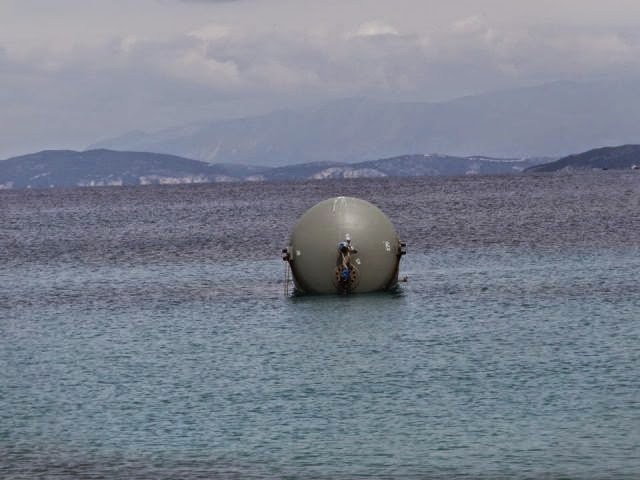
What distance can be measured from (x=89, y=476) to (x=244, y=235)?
277 feet

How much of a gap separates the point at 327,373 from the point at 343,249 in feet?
51.0

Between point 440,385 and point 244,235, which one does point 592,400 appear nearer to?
point 440,385

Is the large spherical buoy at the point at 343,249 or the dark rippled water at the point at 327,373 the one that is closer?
the dark rippled water at the point at 327,373

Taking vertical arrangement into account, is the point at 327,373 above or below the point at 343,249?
below

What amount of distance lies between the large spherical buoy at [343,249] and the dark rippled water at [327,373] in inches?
36.3

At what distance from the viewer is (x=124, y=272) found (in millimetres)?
75750

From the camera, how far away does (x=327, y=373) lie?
36062 mm

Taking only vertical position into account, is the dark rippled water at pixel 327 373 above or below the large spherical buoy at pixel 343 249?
below

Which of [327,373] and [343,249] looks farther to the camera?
[343,249]

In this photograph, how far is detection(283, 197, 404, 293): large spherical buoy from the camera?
51.5 m

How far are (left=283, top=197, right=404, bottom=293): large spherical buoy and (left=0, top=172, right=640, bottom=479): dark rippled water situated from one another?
0.92 meters

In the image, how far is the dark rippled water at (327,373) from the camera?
2645 centimetres

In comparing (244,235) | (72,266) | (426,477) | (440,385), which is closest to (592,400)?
(440,385)

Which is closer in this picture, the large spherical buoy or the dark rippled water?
the dark rippled water
